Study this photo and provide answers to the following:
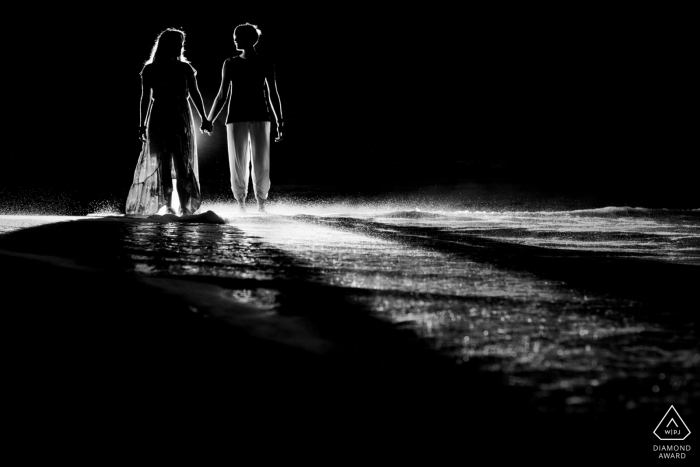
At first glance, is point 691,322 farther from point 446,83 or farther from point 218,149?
point 218,149

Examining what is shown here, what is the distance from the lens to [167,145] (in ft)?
23.2

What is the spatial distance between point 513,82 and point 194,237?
42.4ft

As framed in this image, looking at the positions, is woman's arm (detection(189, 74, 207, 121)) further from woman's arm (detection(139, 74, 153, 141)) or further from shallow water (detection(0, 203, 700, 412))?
shallow water (detection(0, 203, 700, 412))

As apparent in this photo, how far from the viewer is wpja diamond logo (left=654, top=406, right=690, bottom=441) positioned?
4.62ft

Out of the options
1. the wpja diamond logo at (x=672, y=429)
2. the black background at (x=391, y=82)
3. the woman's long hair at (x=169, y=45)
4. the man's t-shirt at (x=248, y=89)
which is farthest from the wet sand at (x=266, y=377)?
the black background at (x=391, y=82)

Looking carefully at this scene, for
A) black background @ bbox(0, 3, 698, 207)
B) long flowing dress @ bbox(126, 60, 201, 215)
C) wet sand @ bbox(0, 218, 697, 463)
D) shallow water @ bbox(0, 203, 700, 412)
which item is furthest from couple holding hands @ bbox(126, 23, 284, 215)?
black background @ bbox(0, 3, 698, 207)

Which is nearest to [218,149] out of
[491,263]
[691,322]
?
[491,263]

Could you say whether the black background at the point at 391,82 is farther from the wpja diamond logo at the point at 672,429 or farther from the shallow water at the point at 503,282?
the wpja diamond logo at the point at 672,429

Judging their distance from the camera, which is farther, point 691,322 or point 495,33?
point 495,33

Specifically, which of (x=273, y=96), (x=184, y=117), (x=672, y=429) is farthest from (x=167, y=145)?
(x=672, y=429)

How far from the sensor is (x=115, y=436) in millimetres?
1389

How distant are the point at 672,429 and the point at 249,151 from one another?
646cm

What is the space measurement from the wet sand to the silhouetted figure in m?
4.56

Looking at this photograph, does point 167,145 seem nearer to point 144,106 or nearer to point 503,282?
point 144,106
